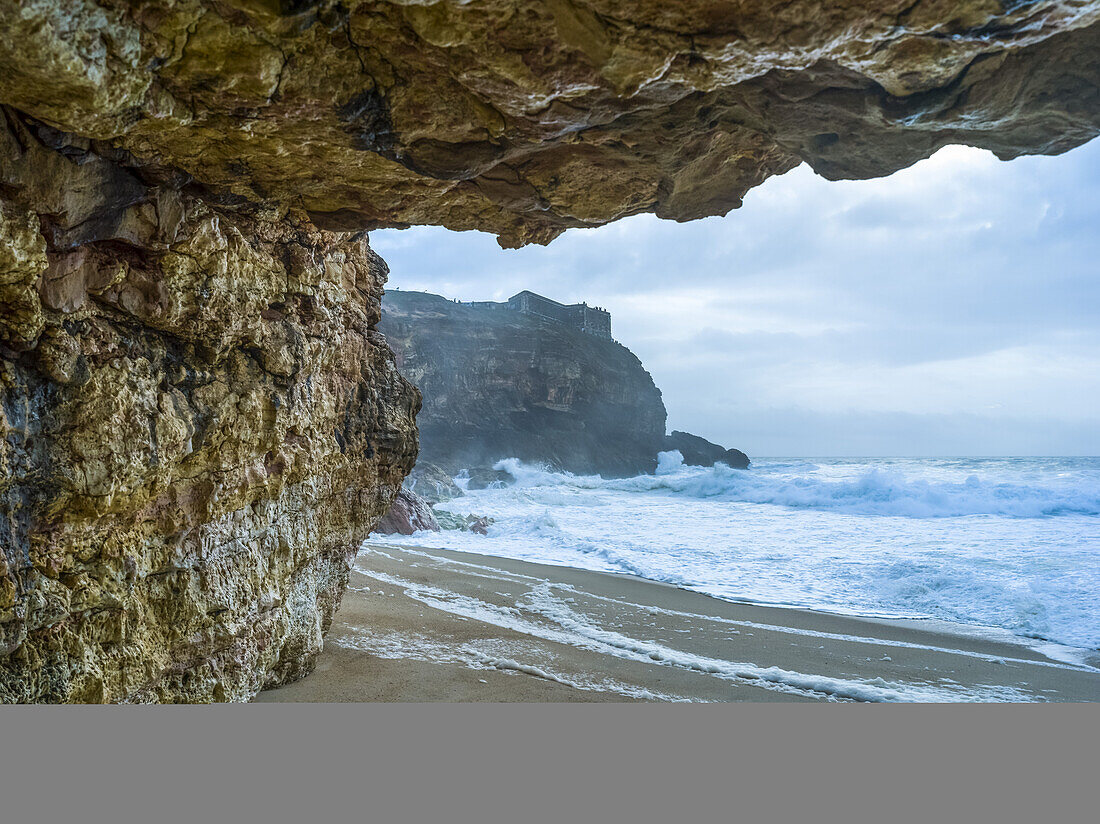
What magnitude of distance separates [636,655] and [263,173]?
4470mm

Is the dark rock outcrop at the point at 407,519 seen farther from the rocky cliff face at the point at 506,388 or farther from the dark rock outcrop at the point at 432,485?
the rocky cliff face at the point at 506,388

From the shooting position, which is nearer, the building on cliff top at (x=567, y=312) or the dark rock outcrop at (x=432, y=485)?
the dark rock outcrop at (x=432, y=485)

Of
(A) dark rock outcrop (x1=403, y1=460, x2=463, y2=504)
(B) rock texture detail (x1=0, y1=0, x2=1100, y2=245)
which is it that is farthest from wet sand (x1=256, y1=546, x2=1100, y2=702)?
(A) dark rock outcrop (x1=403, y1=460, x2=463, y2=504)

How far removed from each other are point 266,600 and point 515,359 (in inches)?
1195

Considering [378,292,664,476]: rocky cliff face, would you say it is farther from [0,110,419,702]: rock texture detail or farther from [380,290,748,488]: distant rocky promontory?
[0,110,419,702]: rock texture detail

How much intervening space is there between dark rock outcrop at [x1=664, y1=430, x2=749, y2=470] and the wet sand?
32064 mm

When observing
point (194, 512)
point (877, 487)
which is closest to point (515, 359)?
point (877, 487)

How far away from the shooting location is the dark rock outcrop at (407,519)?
1322 centimetres

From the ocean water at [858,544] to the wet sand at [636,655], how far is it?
3.29ft

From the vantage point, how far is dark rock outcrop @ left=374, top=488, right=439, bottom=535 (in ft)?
43.4

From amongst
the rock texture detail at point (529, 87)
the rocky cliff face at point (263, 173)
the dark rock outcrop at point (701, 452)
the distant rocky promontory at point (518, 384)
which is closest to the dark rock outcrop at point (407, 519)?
the rocky cliff face at point (263, 173)

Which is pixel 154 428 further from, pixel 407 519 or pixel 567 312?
pixel 567 312

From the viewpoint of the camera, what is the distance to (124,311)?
2.80 meters

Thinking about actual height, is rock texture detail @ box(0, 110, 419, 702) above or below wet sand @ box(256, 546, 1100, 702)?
above
